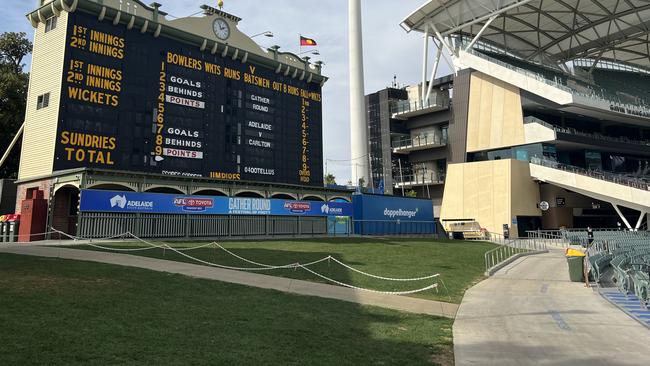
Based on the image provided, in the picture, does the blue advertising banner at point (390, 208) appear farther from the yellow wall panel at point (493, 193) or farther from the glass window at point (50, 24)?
the glass window at point (50, 24)

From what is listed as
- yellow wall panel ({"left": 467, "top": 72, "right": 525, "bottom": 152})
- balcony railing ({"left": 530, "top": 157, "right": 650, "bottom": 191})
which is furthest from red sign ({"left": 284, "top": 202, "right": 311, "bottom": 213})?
balcony railing ({"left": 530, "top": 157, "right": 650, "bottom": 191})

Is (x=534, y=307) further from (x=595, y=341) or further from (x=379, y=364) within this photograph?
(x=379, y=364)

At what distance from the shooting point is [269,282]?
14469mm

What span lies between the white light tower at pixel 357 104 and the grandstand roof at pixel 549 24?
26.0 feet

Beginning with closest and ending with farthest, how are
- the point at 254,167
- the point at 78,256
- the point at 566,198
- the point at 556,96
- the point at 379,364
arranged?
1. the point at 379,364
2. the point at 78,256
3. the point at 254,167
4. the point at 556,96
5. the point at 566,198

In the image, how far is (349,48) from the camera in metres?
68.4

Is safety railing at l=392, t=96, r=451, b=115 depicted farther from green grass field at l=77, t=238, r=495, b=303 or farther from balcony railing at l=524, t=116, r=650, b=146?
green grass field at l=77, t=238, r=495, b=303

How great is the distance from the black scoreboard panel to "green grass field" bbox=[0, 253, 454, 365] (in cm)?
1477

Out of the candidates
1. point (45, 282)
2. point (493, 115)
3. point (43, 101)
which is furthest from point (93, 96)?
point (493, 115)

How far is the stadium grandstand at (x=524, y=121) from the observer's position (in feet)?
179

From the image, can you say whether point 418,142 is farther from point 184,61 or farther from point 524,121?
point 184,61

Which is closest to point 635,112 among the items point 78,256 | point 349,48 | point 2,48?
point 349,48

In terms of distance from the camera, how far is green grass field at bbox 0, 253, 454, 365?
6.62 m

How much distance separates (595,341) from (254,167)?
27.6 metres
